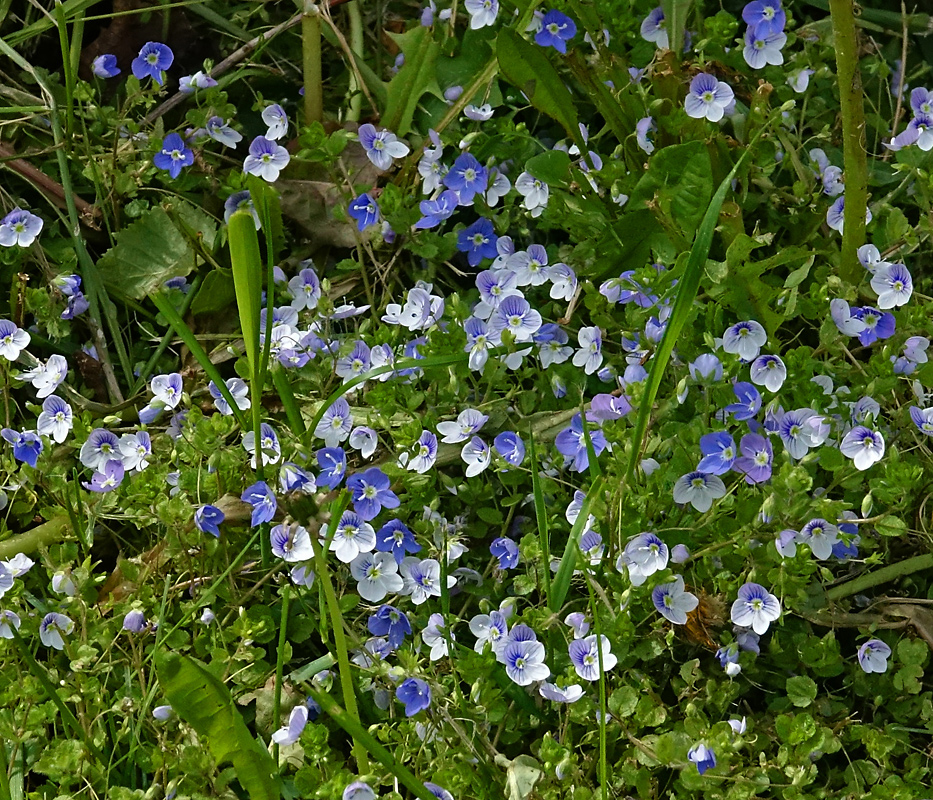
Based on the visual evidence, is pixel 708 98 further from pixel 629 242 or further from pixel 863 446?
pixel 863 446

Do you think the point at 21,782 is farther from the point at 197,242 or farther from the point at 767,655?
the point at 767,655

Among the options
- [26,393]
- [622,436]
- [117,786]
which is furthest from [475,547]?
[26,393]

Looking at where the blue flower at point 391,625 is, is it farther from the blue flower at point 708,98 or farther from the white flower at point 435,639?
the blue flower at point 708,98

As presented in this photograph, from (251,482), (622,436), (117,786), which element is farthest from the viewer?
(251,482)

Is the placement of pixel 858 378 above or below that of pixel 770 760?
above

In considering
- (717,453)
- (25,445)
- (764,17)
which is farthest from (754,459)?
(25,445)

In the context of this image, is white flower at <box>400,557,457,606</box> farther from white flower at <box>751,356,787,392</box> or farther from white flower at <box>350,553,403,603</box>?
white flower at <box>751,356,787,392</box>

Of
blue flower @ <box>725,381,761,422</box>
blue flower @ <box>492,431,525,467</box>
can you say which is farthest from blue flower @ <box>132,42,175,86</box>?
blue flower @ <box>725,381,761,422</box>

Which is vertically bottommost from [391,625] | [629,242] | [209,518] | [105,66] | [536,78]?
[391,625]

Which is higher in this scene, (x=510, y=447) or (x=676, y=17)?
(x=676, y=17)
